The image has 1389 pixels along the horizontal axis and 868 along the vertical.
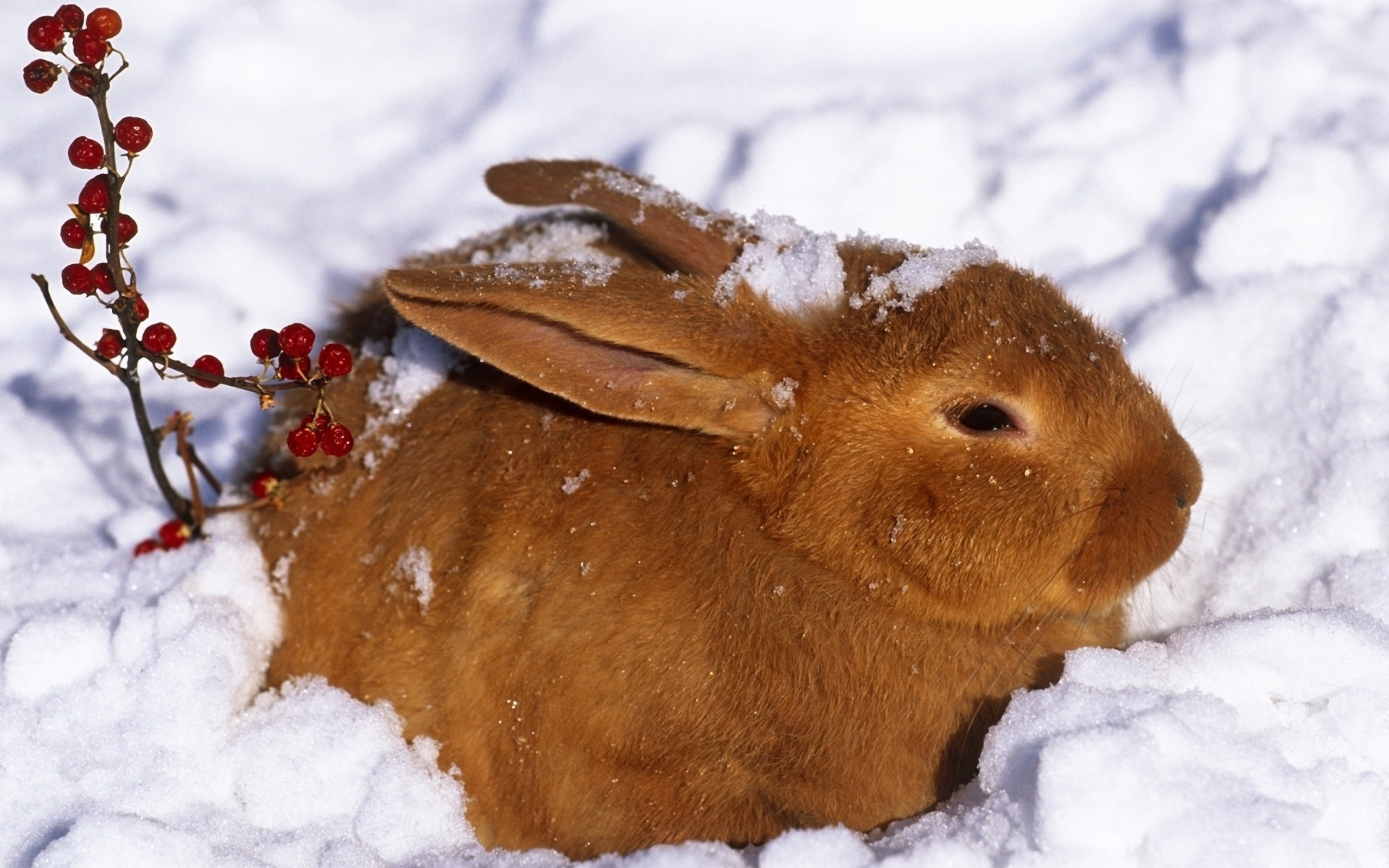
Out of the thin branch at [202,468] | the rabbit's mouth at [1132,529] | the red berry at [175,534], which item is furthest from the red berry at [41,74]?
the rabbit's mouth at [1132,529]

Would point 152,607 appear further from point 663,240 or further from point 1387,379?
point 1387,379

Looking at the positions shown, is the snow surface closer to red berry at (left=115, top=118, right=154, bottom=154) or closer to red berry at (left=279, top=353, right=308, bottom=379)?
red berry at (left=279, top=353, right=308, bottom=379)

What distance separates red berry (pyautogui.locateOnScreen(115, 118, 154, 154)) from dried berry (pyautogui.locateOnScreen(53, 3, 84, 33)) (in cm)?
22

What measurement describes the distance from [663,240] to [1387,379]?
2.24 metres

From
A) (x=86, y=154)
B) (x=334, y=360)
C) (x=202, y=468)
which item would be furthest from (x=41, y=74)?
(x=202, y=468)

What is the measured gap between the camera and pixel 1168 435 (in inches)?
126

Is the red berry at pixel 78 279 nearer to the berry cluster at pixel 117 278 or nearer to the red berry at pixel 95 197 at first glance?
the berry cluster at pixel 117 278

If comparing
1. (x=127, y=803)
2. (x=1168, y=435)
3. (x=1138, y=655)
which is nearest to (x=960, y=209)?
(x=1168, y=435)

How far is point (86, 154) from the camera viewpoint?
306cm

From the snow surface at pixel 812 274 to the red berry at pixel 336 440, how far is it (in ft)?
1.36

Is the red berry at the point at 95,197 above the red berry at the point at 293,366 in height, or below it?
above

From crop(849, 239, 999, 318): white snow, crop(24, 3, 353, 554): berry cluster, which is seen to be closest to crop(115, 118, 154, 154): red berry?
crop(24, 3, 353, 554): berry cluster

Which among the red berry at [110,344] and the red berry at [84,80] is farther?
the red berry at [110,344]

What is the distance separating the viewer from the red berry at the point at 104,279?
3162 mm
